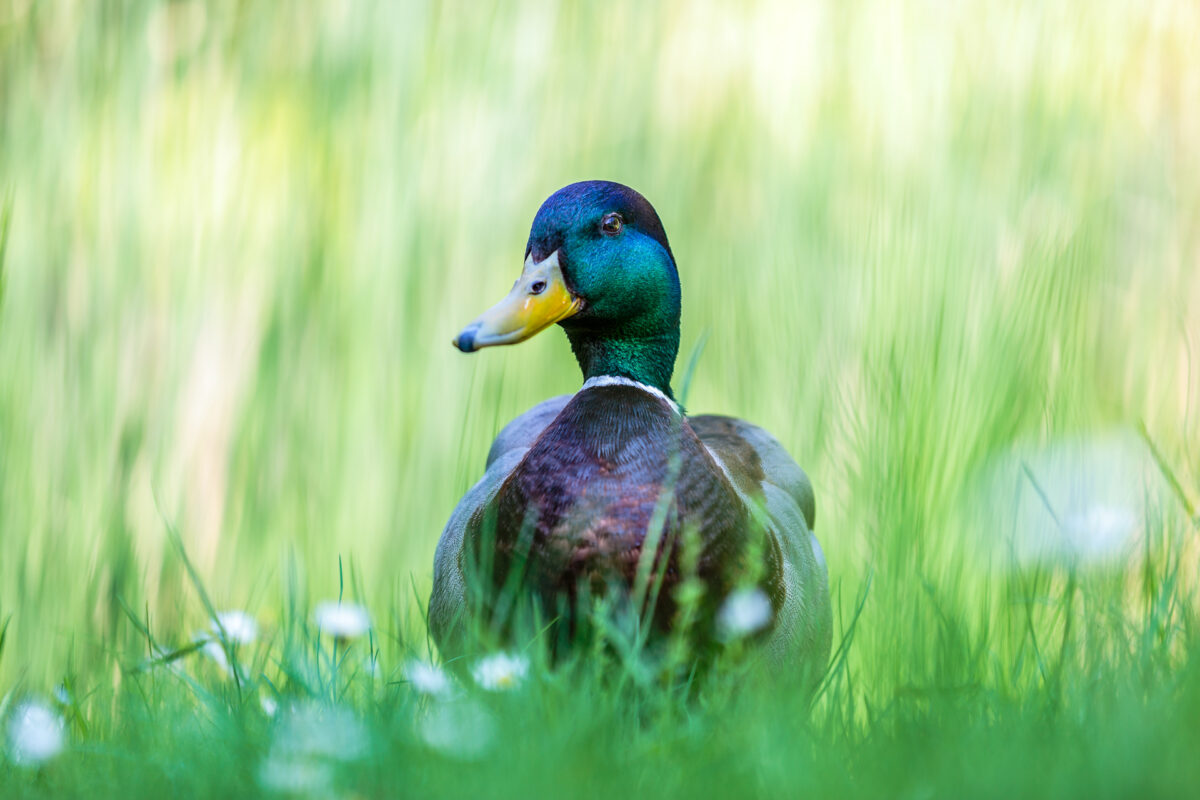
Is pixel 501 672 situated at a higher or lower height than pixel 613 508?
lower

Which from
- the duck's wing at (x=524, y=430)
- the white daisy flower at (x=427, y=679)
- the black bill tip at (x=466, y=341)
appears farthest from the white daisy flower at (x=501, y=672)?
the duck's wing at (x=524, y=430)

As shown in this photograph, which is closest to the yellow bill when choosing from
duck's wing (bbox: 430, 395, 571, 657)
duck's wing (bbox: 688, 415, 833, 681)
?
duck's wing (bbox: 430, 395, 571, 657)

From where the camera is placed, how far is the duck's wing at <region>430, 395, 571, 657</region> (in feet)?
6.93

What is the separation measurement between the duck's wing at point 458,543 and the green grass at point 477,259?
10 centimetres

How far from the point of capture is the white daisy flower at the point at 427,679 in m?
1.71

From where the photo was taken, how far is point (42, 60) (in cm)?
298

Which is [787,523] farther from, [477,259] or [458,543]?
[477,259]

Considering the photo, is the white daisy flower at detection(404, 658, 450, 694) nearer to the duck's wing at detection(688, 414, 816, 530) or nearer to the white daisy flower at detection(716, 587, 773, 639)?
the white daisy flower at detection(716, 587, 773, 639)

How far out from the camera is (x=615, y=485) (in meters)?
2.04

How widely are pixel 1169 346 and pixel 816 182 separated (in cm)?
96

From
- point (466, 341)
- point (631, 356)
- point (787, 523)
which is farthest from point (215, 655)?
point (787, 523)

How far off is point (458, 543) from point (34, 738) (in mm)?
799

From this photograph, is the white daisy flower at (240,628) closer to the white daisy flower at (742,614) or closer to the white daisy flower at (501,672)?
the white daisy flower at (501,672)

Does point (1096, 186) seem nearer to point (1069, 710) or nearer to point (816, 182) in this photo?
point (816, 182)
